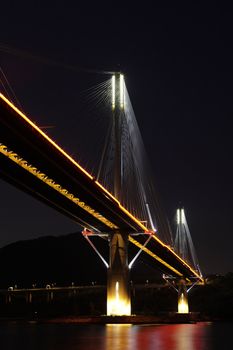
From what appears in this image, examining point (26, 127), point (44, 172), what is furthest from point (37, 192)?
point (26, 127)

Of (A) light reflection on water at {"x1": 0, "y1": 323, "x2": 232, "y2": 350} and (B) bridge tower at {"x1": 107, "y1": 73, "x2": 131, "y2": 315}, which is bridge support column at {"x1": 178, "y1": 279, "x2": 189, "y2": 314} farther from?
(A) light reflection on water at {"x1": 0, "y1": 323, "x2": 232, "y2": 350}

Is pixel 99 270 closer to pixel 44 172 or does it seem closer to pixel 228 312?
pixel 228 312

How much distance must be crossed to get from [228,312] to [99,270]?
97427 mm

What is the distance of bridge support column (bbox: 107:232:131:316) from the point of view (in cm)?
5122

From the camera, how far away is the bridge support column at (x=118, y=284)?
2016 inches

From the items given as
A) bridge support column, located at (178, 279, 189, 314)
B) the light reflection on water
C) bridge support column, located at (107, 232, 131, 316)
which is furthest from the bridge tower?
bridge support column, located at (178, 279, 189, 314)

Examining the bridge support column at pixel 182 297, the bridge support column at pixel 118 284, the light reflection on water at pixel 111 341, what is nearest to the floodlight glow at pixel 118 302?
the bridge support column at pixel 118 284

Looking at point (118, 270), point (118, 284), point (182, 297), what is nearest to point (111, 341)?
point (118, 284)

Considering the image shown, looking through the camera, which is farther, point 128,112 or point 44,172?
point 128,112

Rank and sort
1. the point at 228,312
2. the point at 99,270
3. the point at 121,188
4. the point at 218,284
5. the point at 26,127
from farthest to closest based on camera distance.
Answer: the point at 99,270 → the point at 218,284 → the point at 228,312 → the point at 121,188 → the point at 26,127

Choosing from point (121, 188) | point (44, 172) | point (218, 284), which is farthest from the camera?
point (218, 284)

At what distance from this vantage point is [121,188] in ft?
157

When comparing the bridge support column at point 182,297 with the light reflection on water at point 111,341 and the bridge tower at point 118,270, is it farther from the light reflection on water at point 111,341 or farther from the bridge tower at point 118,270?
the light reflection on water at point 111,341

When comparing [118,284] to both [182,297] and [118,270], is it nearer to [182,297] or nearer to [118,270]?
[118,270]
